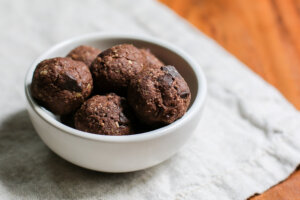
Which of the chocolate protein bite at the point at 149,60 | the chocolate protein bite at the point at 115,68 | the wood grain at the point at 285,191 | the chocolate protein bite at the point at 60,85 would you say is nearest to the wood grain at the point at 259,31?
the wood grain at the point at 285,191

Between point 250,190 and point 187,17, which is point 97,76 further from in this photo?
→ point 187,17

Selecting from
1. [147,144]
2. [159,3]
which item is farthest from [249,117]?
[159,3]

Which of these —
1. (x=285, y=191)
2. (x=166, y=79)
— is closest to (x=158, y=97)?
(x=166, y=79)

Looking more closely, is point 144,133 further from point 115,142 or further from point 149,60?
point 149,60

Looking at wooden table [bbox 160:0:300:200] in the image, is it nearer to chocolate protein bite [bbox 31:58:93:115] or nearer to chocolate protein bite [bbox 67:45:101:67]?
chocolate protein bite [bbox 67:45:101:67]

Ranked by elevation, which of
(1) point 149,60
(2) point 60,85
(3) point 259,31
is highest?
(3) point 259,31
